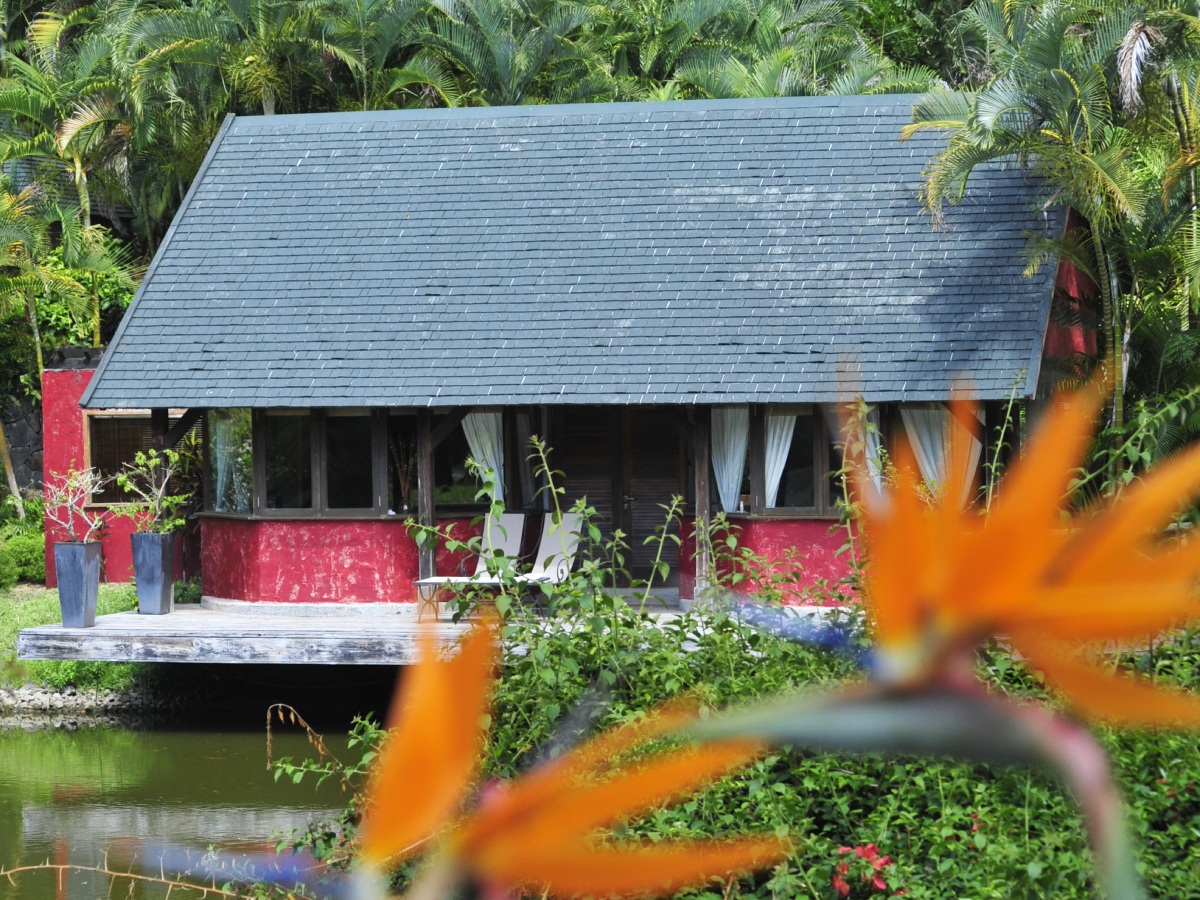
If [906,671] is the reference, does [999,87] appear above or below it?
below

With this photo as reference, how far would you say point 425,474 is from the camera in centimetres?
1415

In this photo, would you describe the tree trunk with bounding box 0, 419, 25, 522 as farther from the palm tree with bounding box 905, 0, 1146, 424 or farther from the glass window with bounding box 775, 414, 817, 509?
the palm tree with bounding box 905, 0, 1146, 424

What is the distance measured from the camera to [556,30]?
2322 centimetres

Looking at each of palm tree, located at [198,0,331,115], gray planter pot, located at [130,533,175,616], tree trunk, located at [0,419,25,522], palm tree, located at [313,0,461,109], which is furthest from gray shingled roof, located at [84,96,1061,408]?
tree trunk, located at [0,419,25,522]

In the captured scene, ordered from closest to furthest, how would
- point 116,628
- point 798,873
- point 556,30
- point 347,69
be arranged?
point 798,873 → point 116,628 → point 556,30 → point 347,69

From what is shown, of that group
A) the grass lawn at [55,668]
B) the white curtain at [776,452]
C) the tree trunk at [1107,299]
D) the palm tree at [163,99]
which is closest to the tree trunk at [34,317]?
the palm tree at [163,99]

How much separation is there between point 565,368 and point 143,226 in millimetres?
14370

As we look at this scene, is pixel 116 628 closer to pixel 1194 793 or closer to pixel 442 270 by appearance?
pixel 442 270

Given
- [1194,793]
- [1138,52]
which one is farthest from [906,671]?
[1138,52]

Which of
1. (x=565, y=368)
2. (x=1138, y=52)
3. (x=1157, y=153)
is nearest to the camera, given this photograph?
(x=1138, y=52)

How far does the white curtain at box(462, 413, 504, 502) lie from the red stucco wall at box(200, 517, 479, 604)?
2.19 feet

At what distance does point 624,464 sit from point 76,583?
18.2 feet

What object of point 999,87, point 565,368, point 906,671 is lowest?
point 565,368

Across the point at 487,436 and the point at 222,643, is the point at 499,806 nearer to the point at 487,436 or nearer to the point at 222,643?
the point at 222,643
